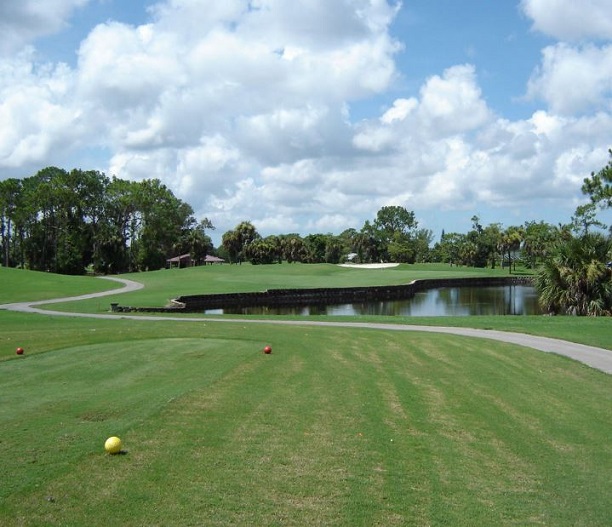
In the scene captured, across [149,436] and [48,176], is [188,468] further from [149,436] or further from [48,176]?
[48,176]

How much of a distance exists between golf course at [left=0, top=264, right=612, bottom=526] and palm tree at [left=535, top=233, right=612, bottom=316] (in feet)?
51.7

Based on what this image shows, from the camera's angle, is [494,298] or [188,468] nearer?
[188,468]

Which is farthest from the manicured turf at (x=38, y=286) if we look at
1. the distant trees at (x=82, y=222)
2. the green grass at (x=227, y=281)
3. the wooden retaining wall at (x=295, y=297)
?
the distant trees at (x=82, y=222)

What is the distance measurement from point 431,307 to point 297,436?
146ft

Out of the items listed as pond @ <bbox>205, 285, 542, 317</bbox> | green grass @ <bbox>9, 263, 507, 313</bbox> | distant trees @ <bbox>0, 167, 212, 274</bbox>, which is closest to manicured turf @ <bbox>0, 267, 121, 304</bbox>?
green grass @ <bbox>9, 263, 507, 313</bbox>

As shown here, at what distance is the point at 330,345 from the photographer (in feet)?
58.2

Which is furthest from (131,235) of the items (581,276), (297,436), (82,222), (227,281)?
(297,436)

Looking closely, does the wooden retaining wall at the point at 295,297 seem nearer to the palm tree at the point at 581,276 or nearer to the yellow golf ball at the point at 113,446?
the palm tree at the point at 581,276

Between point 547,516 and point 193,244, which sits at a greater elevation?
point 193,244

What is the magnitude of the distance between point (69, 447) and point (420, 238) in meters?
159

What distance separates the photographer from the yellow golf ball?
7.04m

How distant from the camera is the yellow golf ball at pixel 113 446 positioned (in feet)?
23.1

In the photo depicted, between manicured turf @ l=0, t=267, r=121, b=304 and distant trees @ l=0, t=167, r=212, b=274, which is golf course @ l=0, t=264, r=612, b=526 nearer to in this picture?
manicured turf @ l=0, t=267, r=121, b=304

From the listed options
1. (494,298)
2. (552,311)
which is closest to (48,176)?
(494,298)
